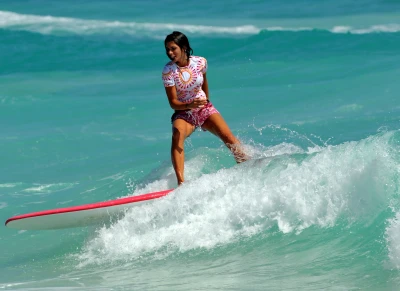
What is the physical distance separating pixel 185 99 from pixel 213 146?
4.01 meters

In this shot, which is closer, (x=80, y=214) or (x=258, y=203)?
(x=258, y=203)

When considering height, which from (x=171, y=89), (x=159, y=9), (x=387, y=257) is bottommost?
(x=387, y=257)

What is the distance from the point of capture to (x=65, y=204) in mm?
10234

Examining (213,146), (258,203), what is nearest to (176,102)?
(258,203)

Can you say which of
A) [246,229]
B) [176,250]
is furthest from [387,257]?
[176,250]

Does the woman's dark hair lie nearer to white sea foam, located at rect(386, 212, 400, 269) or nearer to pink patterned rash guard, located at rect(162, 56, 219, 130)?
pink patterned rash guard, located at rect(162, 56, 219, 130)

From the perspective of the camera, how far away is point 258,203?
25.3 feet

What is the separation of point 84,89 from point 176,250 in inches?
438

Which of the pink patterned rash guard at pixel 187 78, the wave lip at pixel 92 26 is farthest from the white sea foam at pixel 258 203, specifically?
the wave lip at pixel 92 26

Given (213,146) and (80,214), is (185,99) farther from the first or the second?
(213,146)

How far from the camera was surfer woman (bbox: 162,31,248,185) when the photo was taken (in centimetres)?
784

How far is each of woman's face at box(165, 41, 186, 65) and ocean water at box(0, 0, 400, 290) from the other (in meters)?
1.17

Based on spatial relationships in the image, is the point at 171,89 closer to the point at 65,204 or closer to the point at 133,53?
the point at 65,204

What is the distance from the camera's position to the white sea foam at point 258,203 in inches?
291
